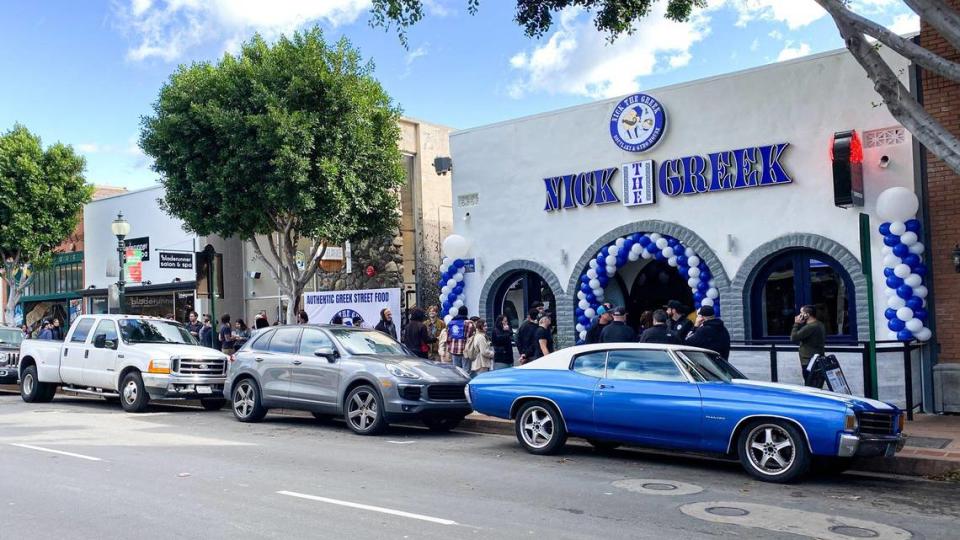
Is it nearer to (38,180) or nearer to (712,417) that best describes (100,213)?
(38,180)

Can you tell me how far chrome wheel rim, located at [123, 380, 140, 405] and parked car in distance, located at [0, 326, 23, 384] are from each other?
20.2 feet

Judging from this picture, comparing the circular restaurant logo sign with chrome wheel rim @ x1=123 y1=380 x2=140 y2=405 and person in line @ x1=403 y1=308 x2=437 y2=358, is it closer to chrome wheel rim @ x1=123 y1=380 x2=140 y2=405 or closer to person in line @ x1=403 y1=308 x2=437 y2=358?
person in line @ x1=403 y1=308 x2=437 y2=358

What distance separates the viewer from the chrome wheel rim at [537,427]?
412 inches

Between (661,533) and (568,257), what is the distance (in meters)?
11.2

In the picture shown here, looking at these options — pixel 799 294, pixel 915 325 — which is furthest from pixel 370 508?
pixel 799 294

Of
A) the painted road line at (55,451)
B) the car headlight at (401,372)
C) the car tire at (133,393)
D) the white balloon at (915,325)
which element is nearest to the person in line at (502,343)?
the car headlight at (401,372)

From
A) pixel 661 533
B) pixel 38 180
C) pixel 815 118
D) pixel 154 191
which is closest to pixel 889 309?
pixel 815 118

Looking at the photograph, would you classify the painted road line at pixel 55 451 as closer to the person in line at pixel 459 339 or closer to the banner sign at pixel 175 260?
the person in line at pixel 459 339

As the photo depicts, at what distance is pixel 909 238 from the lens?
43.2 feet

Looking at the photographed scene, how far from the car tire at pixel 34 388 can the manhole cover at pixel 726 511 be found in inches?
576

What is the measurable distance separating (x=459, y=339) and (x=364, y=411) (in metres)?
4.47

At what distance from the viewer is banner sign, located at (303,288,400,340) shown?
741 inches

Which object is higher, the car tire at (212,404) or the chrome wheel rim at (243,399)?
the chrome wheel rim at (243,399)

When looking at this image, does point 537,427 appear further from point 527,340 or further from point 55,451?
point 55,451
